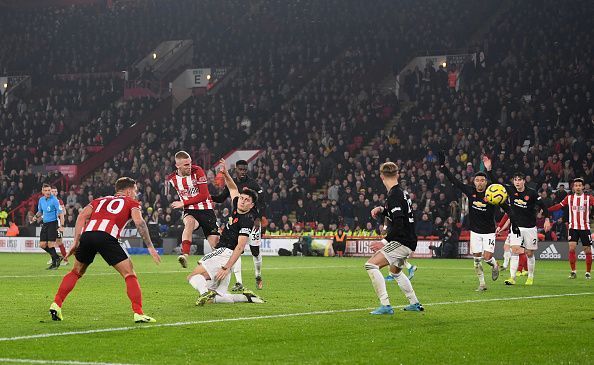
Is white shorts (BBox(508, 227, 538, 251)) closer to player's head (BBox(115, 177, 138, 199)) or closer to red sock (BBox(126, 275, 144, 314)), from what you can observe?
player's head (BBox(115, 177, 138, 199))

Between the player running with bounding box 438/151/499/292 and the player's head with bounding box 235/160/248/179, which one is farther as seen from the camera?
the player running with bounding box 438/151/499/292

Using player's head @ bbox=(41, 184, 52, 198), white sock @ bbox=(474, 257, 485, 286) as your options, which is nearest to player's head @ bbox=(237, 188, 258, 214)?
white sock @ bbox=(474, 257, 485, 286)

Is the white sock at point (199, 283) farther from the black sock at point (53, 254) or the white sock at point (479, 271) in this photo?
the black sock at point (53, 254)

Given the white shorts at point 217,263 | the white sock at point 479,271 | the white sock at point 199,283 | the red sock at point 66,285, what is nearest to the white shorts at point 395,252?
the white shorts at point 217,263

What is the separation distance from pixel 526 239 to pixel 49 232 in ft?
44.3

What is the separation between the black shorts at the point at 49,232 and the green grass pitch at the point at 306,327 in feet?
24.6

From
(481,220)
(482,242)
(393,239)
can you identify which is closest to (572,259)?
(481,220)

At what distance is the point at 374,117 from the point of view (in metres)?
48.1

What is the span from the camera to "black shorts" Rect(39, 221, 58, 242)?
27875mm

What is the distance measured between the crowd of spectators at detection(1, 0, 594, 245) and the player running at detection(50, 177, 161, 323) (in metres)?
24.4

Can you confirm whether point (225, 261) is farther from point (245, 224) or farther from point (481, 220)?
point (481, 220)

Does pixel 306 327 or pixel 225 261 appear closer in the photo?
pixel 306 327

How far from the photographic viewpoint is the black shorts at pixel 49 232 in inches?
1097

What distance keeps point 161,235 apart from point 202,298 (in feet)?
92.8
